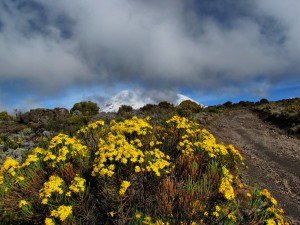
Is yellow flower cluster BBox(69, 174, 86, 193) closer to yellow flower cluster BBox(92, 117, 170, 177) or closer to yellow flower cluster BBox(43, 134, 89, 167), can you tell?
yellow flower cluster BBox(92, 117, 170, 177)

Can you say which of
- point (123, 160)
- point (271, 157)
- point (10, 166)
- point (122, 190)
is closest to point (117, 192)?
point (122, 190)

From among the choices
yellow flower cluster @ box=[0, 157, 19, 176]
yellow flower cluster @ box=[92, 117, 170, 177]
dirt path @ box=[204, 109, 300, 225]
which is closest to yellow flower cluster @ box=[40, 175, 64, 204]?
yellow flower cluster @ box=[92, 117, 170, 177]

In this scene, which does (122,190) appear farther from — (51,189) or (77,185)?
(51,189)

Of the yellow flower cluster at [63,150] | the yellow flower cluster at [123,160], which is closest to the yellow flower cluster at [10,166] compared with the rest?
the yellow flower cluster at [63,150]

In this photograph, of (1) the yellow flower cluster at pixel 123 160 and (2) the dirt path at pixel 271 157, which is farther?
(2) the dirt path at pixel 271 157

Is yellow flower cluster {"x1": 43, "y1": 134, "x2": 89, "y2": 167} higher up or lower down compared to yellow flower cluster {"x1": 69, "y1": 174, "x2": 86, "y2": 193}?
higher up

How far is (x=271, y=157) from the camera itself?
12.8 meters

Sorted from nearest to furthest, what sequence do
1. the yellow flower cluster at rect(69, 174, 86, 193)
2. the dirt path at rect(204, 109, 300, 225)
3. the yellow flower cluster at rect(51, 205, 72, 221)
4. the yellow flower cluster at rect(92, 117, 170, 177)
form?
the yellow flower cluster at rect(51, 205, 72, 221) → the yellow flower cluster at rect(69, 174, 86, 193) → the yellow flower cluster at rect(92, 117, 170, 177) → the dirt path at rect(204, 109, 300, 225)

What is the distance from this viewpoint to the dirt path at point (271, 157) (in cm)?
927

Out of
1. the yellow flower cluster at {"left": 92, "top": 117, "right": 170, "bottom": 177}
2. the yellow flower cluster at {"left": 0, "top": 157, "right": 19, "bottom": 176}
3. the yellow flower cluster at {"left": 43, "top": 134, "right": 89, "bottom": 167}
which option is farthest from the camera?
the yellow flower cluster at {"left": 43, "top": 134, "right": 89, "bottom": 167}

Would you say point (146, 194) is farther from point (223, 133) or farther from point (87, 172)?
point (223, 133)

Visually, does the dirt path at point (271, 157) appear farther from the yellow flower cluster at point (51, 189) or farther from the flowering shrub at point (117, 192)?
the yellow flower cluster at point (51, 189)

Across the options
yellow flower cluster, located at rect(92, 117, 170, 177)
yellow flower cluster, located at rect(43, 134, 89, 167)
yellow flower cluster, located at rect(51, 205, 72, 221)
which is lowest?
yellow flower cluster, located at rect(51, 205, 72, 221)

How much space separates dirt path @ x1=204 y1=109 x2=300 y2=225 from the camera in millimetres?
9273
